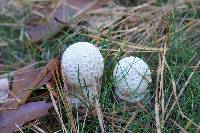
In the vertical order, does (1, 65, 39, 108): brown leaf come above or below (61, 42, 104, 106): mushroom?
below

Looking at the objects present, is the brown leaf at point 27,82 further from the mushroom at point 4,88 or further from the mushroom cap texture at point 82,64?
the mushroom cap texture at point 82,64

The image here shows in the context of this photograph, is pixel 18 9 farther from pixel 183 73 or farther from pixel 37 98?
pixel 183 73

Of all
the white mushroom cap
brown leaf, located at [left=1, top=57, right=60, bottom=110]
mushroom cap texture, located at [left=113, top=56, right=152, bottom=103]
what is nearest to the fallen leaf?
brown leaf, located at [left=1, top=57, right=60, bottom=110]

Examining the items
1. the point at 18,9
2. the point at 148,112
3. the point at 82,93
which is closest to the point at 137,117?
the point at 148,112

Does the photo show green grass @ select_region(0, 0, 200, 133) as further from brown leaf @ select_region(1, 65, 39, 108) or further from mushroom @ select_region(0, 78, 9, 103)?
mushroom @ select_region(0, 78, 9, 103)

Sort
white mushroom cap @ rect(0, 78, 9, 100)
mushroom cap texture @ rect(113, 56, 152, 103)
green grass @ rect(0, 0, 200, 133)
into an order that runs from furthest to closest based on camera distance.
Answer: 1. white mushroom cap @ rect(0, 78, 9, 100)
2. mushroom cap texture @ rect(113, 56, 152, 103)
3. green grass @ rect(0, 0, 200, 133)

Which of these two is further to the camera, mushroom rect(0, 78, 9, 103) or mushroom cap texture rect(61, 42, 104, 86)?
mushroom rect(0, 78, 9, 103)

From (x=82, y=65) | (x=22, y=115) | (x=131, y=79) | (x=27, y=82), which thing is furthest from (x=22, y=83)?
(x=131, y=79)

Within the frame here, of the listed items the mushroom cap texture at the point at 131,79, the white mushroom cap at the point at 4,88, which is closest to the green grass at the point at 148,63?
the mushroom cap texture at the point at 131,79
